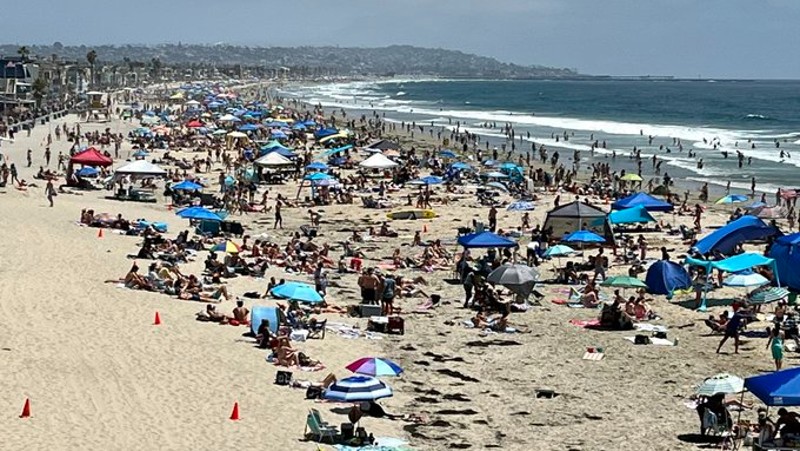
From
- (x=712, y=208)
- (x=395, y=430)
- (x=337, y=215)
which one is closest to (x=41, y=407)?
(x=395, y=430)

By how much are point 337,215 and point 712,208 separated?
12758 millimetres

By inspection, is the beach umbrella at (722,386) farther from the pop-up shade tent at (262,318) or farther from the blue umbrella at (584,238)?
the blue umbrella at (584,238)

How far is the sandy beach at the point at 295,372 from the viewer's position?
13.1 meters

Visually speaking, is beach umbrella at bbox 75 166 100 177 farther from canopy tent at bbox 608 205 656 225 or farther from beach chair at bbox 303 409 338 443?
beach chair at bbox 303 409 338 443

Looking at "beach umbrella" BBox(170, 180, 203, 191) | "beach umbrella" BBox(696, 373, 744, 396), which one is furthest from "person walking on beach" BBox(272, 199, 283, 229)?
"beach umbrella" BBox(696, 373, 744, 396)

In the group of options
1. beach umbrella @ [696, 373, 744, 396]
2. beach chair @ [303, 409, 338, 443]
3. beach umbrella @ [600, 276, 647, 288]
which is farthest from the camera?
beach umbrella @ [600, 276, 647, 288]

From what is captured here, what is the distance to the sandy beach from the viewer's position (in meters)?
13.1

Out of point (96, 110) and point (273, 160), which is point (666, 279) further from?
point (96, 110)

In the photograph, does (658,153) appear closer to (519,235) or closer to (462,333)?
(519,235)

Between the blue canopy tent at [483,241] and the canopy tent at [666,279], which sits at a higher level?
the blue canopy tent at [483,241]

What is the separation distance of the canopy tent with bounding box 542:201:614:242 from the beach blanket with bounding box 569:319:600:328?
6591 mm

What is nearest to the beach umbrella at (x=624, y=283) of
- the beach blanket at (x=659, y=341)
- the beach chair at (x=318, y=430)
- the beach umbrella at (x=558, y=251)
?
the beach blanket at (x=659, y=341)

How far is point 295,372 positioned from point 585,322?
646 cm

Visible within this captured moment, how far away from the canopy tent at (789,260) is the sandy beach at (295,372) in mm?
721
